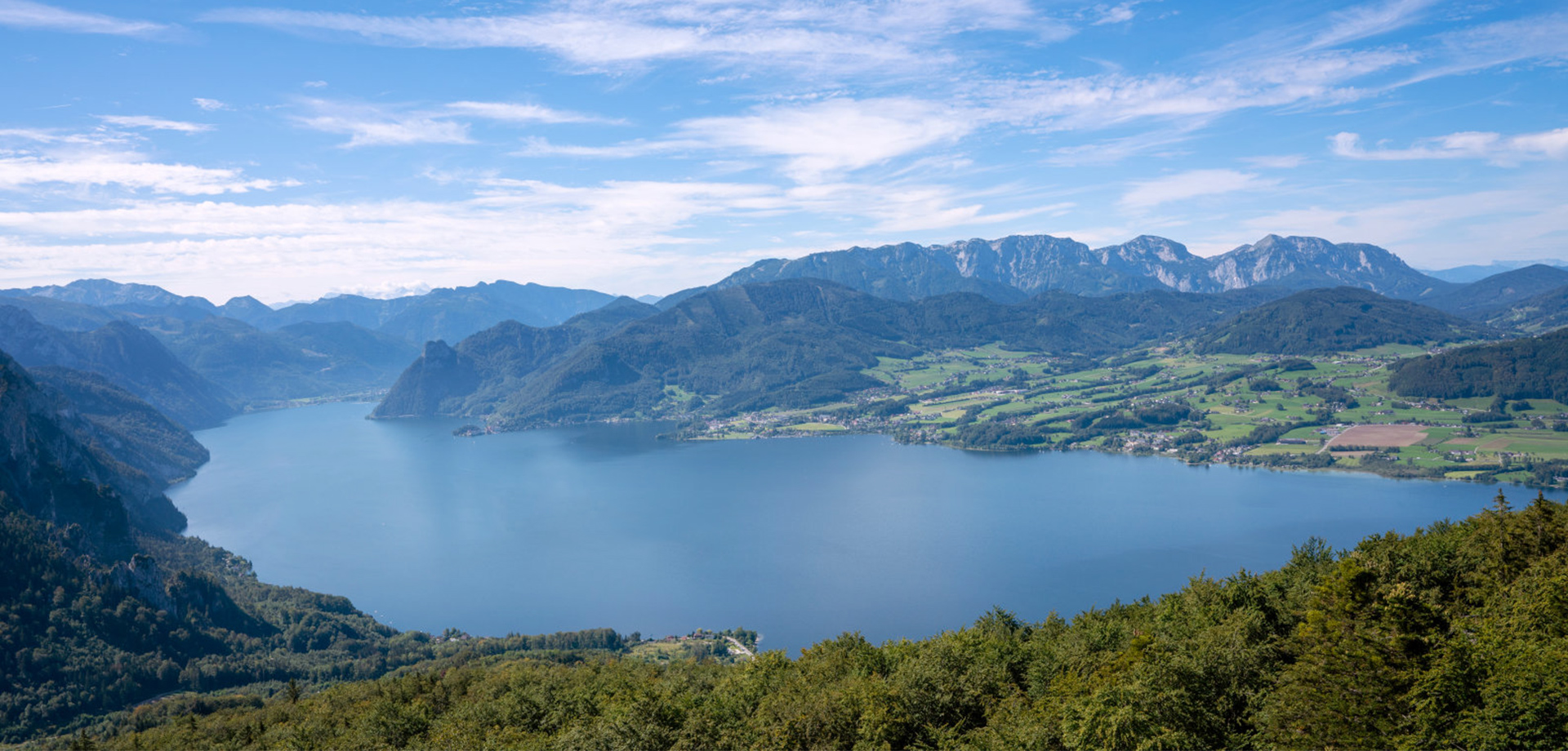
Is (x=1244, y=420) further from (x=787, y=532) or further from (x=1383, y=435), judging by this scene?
(x=787, y=532)

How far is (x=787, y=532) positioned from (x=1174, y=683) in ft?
263

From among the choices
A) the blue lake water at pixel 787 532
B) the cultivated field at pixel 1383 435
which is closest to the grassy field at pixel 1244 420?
the cultivated field at pixel 1383 435

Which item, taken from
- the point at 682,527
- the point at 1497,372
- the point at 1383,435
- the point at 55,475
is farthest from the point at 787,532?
the point at 1497,372

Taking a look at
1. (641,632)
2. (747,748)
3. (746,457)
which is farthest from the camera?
(746,457)

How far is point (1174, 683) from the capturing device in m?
16.9

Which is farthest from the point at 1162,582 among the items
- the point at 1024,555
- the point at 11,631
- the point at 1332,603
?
the point at 11,631

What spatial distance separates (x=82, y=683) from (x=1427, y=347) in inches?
9834

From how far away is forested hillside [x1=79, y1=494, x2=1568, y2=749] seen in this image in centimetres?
1451

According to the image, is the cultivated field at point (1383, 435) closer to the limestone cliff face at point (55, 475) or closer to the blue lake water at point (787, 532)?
the blue lake water at point (787, 532)

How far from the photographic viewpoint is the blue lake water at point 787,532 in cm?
7231

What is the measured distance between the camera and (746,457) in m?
150

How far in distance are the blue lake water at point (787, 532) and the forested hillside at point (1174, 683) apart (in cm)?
3640

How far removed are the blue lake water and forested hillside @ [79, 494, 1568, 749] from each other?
3640 cm

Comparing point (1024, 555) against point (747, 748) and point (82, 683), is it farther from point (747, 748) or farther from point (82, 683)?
point (82, 683)
